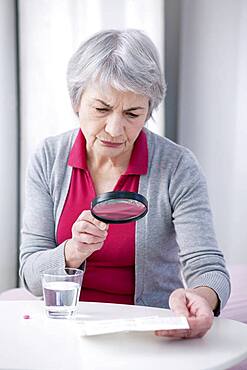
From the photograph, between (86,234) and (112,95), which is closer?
(86,234)

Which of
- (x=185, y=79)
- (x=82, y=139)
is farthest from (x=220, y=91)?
(x=82, y=139)

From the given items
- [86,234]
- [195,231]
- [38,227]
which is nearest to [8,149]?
[38,227]

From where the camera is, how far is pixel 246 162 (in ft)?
9.93

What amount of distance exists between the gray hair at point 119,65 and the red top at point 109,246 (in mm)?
184

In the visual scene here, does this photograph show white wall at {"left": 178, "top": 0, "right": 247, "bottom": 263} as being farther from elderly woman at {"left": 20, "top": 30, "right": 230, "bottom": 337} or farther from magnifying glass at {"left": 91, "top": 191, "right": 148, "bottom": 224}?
magnifying glass at {"left": 91, "top": 191, "right": 148, "bottom": 224}

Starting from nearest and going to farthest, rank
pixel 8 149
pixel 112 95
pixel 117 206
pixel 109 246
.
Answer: pixel 117 206 < pixel 112 95 < pixel 109 246 < pixel 8 149

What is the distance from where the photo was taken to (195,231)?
1.79 m

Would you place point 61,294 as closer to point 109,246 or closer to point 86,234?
point 86,234

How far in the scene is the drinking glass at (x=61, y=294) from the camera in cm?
139

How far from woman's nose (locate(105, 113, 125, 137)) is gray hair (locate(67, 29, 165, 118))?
0.07m

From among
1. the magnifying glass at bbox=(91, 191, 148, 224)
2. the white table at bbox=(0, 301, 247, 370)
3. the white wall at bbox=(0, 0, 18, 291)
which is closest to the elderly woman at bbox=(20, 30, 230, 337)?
the magnifying glass at bbox=(91, 191, 148, 224)

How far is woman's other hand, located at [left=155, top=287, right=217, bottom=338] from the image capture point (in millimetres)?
1285

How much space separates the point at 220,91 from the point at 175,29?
0.37 metres

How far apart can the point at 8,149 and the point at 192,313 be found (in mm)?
1702
